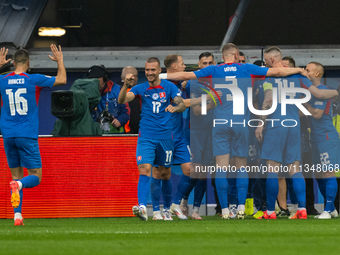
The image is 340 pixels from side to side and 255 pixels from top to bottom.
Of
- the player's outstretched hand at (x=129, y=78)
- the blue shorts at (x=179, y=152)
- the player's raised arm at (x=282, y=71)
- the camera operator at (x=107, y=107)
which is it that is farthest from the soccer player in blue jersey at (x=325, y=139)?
the camera operator at (x=107, y=107)

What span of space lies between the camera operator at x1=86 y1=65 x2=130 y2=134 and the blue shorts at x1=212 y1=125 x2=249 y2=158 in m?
2.19

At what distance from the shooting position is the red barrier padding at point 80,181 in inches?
295

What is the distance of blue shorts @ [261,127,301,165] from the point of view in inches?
241

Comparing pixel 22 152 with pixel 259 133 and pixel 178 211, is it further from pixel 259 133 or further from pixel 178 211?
pixel 259 133

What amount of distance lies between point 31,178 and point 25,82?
1.12 m

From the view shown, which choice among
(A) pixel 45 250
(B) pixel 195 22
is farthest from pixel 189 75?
(B) pixel 195 22

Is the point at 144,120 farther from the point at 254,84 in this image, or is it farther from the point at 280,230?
the point at 280,230

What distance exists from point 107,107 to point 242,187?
2828 millimetres

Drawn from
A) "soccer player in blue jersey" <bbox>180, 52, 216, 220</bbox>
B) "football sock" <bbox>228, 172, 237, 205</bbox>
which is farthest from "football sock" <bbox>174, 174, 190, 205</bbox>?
"football sock" <bbox>228, 172, 237, 205</bbox>

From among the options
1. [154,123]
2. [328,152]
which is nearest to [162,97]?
[154,123]

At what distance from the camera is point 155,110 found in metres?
6.24

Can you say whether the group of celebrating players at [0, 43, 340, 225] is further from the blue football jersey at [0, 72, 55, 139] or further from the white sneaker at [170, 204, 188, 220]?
the white sneaker at [170, 204, 188, 220]

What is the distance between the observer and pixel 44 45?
40.7ft

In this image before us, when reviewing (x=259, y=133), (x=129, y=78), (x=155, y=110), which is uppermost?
(x=129, y=78)
